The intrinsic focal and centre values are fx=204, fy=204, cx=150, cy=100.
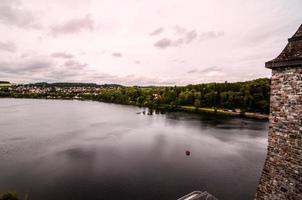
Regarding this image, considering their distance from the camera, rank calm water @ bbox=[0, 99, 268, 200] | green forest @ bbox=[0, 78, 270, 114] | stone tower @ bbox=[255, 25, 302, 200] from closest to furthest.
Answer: stone tower @ bbox=[255, 25, 302, 200] → calm water @ bbox=[0, 99, 268, 200] → green forest @ bbox=[0, 78, 270, 114]

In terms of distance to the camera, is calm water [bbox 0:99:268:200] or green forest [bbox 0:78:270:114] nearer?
calm water [bbox 0:99:268:200]

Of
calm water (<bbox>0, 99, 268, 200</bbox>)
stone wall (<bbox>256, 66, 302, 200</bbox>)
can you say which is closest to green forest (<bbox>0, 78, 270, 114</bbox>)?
calm water (<bbox>0, 99, 268, 200</bbox>)

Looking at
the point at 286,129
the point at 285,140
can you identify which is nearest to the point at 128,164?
the point at 285,140

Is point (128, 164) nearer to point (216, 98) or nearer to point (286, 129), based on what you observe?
point (286, 129)

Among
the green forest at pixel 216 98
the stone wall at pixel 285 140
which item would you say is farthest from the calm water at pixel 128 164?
the green forest at pixel 216 98

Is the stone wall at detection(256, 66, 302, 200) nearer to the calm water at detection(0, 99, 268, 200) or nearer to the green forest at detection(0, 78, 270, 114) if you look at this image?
the calm water at detection(0, 99, 268, 200)

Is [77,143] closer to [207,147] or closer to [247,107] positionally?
[207,147]

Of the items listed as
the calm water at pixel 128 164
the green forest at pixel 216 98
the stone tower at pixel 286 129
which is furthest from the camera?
the green forest at pixel 216 98

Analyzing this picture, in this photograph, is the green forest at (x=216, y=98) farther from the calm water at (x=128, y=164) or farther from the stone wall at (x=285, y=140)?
the stone wall at (x=285, y=140)

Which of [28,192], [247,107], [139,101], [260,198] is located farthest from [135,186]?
[139,101]
